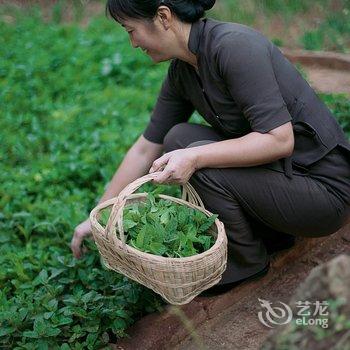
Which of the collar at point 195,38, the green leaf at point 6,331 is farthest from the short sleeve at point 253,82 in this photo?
the green leaf at point 6,331

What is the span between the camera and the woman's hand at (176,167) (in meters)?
2.28

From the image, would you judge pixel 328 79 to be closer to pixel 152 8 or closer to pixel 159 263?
pixel 152 8

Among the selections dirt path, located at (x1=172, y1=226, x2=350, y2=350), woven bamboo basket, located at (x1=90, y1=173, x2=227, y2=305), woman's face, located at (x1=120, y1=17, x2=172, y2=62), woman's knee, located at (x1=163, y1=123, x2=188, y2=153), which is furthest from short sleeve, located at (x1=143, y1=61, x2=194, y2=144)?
dirt path, located at (x1=172, y1=226, x2=350, y2=350)

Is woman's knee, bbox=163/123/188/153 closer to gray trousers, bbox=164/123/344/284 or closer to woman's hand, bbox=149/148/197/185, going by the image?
gray trousers, bbox=164/123/344/284

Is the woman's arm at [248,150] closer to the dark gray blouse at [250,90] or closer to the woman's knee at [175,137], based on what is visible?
the dark gray blouse at [250,90]

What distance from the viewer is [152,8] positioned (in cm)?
238

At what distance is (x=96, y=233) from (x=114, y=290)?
53 centimetres

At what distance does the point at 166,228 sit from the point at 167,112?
74cm

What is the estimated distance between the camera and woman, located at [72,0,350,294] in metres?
2.34

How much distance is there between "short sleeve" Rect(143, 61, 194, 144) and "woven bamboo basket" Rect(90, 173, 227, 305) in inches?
27.2

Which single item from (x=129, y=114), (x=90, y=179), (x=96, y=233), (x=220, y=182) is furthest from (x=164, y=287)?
(x=129, y=114)

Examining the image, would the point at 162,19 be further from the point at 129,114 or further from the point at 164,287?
the point at 129,114

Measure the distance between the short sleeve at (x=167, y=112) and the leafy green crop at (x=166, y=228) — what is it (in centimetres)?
53

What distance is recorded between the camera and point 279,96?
235 centimetres
